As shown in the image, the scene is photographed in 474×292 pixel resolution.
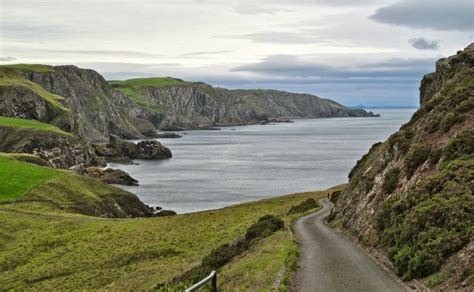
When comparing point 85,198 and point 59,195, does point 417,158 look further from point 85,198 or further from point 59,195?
point 59,195

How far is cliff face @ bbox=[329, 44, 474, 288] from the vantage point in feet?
54.6

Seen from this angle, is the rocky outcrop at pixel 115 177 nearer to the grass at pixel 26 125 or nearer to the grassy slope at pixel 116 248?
the grass at pixel 26 125

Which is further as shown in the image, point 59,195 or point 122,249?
point 59,195

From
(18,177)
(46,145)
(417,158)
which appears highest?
(417,158)

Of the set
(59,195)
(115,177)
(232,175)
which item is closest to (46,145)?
(115,177)

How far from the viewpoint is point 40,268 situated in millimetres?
36594

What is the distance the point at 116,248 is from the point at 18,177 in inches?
1657

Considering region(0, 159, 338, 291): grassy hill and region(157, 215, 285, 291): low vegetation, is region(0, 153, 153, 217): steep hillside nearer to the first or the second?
region(0, 159, 338, 291): grassy hill

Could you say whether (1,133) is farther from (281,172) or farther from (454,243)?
(454,243)

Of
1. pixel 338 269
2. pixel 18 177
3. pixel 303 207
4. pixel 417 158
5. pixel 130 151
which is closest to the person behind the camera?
pixel 338 269

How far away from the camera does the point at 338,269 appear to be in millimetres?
19938

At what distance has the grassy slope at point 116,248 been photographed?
27359mm

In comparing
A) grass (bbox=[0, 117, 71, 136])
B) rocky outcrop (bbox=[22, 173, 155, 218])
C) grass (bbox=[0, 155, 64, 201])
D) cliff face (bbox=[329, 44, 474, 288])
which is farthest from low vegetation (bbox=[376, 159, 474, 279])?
grass (bbox=[0, 117, 71, 136])

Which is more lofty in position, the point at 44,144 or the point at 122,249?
the point at 44,144
